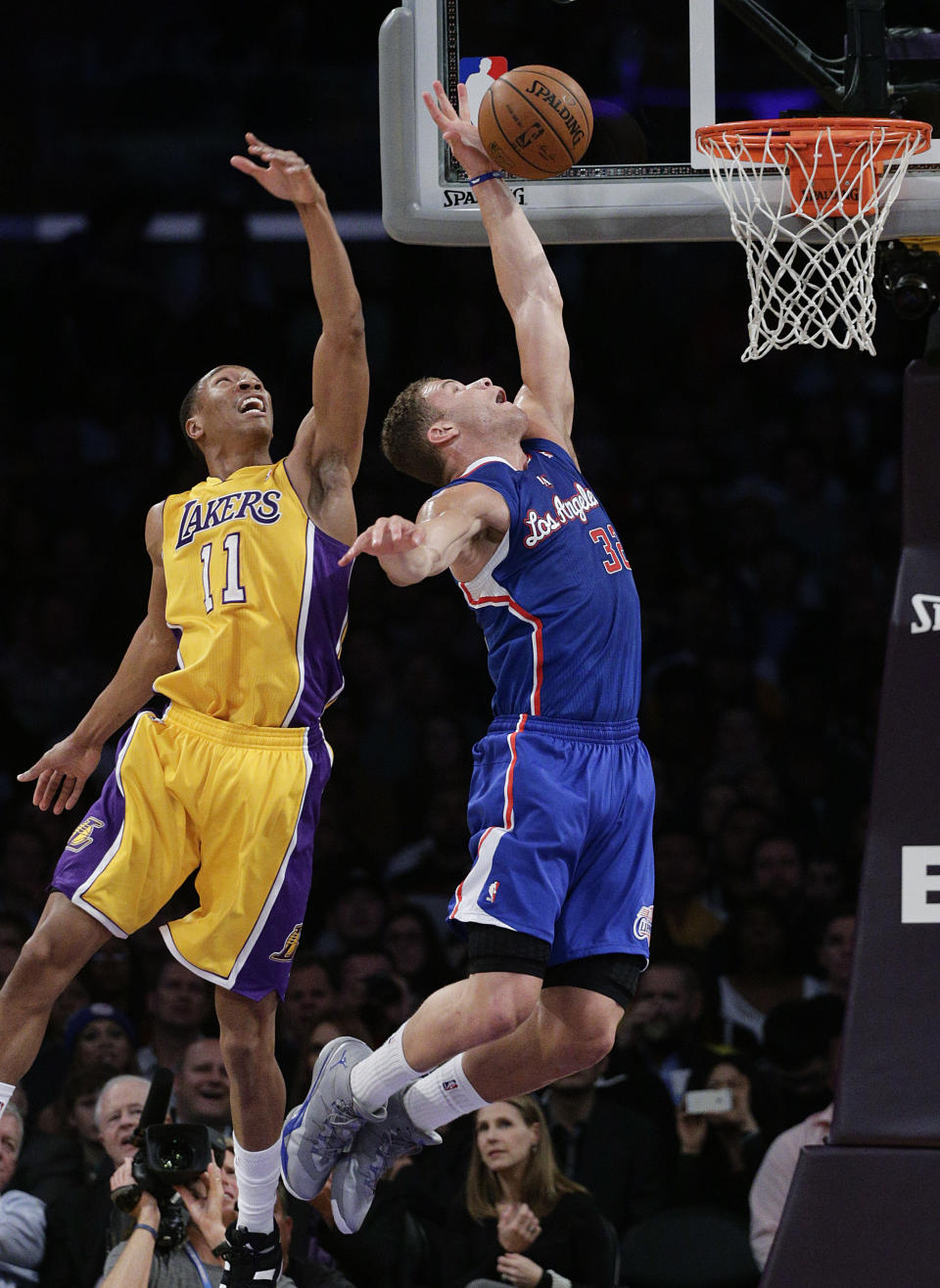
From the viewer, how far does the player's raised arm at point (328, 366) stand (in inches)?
195

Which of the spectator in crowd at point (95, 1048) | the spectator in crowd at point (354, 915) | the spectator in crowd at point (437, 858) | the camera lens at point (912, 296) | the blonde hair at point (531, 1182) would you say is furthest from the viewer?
the spectator in crowd at point (437, 858)

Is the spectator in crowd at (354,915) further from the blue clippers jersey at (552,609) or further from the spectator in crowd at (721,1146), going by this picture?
the blue clippers jersey at (552,609)

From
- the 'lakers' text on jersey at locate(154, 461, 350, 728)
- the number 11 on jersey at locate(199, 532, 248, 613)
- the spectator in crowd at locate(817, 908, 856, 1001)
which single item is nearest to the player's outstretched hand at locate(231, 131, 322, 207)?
the 'lakers' text on jersey at locate(154, 461, 350, 728)

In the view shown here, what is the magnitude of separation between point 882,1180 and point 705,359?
6307mm

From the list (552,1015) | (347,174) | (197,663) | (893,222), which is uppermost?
(347,174)

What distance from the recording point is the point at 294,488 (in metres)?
5.22

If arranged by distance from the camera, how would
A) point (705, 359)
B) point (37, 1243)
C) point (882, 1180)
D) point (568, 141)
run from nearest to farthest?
point (882, 1180)
point (568, 141)
point (37, 1243)
point (705, 359)

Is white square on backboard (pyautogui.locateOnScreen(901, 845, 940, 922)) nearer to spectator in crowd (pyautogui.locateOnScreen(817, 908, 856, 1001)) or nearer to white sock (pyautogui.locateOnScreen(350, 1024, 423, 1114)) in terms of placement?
white sock (pyautogui.locateOnScreen(350, 1024, 423, 1114))

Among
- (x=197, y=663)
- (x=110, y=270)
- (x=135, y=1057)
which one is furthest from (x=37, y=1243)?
(x=110, y=270)

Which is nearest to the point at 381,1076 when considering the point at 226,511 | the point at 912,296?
the point at 226,511

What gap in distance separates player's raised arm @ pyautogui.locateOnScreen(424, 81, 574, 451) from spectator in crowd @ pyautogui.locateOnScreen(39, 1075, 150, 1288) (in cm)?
304

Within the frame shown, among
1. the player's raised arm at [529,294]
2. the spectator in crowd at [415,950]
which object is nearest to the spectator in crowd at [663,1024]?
the spectator in crowd at [415,950]

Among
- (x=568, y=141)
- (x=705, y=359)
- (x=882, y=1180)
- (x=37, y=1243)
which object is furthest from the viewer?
(x=705, y=359)

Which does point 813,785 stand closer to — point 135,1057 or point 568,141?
point 135,1057
